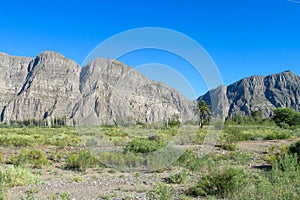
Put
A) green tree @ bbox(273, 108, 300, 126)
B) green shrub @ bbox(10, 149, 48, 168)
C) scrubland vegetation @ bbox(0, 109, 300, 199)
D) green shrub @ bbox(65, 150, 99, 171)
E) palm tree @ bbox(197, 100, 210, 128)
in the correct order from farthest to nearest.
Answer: green tree @ bbox(273, 108, 300, 126) → palm tree @ bbox(197, 100, 210, 128) → green shrub @ bbox(10, 149, 48, 168) → green shrub @ bbox(65, 150, 99, 171) → scrubland vegetation @ bbox(0, 109, 300, 199)

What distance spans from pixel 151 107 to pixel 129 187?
508cm

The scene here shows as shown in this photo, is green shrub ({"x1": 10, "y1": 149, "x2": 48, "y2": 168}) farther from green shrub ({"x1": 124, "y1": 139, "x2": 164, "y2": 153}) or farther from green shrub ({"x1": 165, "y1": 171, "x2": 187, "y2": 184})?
green shrub ({"x1": 165, "y1": 171, "x2": 187, "y2": 184})

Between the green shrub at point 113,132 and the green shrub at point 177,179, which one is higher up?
the green shrub at point 113,132

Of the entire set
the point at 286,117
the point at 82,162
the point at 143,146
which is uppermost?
the point at 286,117

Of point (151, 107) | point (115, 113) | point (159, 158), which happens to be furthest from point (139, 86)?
point (159, 158)

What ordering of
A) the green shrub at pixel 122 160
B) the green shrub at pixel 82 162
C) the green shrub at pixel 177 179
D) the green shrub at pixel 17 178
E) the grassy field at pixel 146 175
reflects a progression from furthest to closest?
1. the green shrub at pixel 122 160
2. the green shrub at pixel 82 162
3. the green shrub at pixel 177 179
4. the green shrub at pixel 17 178
5. the grassy field at pixel 146 175

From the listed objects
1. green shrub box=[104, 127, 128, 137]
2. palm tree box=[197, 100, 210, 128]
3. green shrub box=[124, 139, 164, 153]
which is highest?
palm tree box=[197, 100, 210, 128]

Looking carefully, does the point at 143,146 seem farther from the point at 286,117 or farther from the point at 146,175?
the point at 286,117

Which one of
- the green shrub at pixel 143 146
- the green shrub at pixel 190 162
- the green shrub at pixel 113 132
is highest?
the green shrub at pixel 113 132

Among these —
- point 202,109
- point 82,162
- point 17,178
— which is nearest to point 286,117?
point 202,109

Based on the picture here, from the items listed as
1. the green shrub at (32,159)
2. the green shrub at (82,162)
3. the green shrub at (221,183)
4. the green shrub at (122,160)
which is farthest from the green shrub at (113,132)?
the green shrub at (221,183)

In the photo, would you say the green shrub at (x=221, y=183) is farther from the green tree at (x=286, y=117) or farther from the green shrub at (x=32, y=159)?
the green tree at (x=286, y=117)

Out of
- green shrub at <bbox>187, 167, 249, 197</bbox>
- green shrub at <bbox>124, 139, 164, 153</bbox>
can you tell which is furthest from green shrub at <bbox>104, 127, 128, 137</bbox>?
green shrub at <bbox>187, 167, 249, 197</bbox>

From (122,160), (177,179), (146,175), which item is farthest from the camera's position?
(122,160)
